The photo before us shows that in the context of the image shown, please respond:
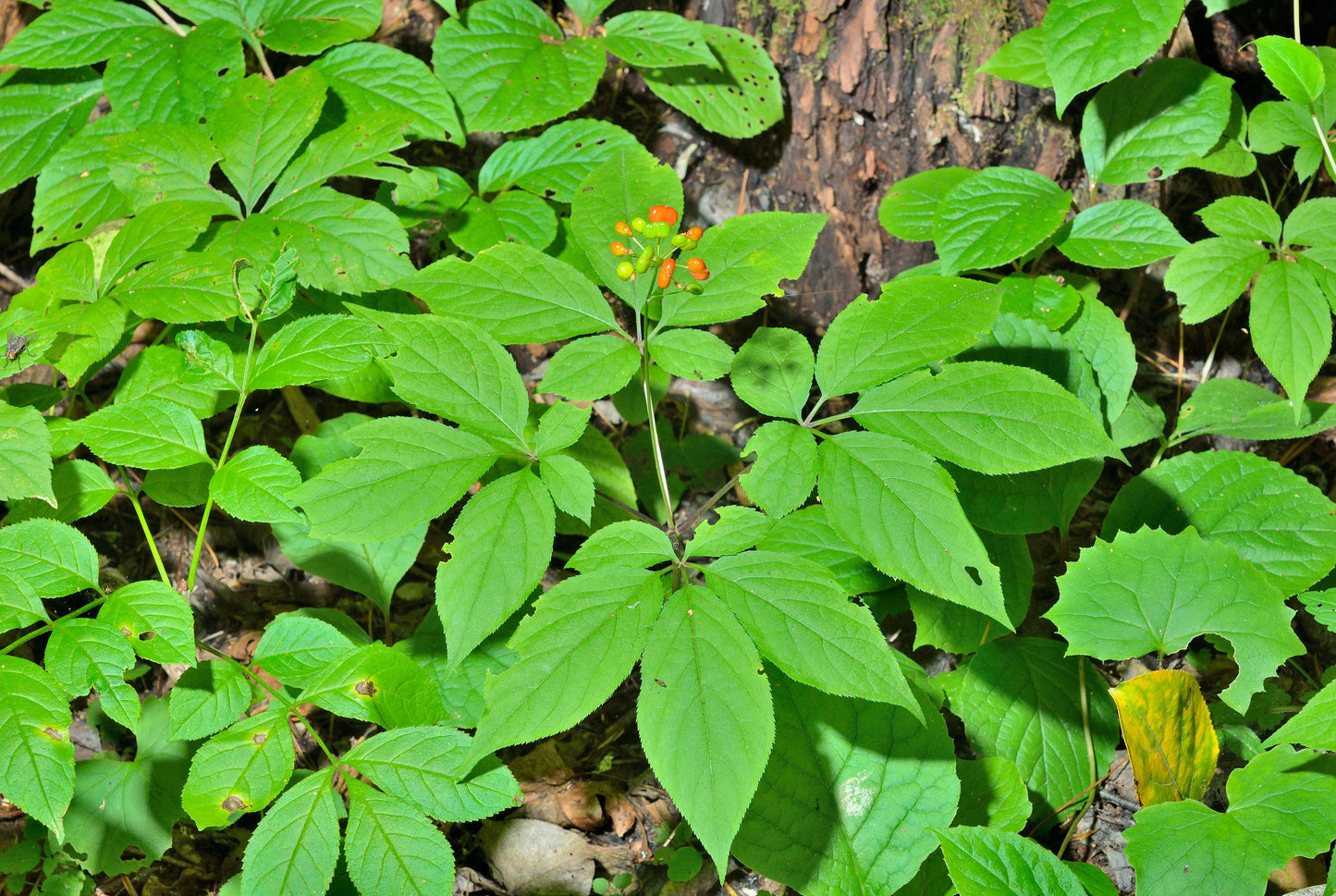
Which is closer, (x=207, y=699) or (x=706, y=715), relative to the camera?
(x=706, y=715)

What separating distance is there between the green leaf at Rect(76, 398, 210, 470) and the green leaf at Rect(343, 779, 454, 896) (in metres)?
0.65

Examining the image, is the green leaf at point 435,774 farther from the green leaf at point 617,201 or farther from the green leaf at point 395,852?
the green leaf at point 617,201

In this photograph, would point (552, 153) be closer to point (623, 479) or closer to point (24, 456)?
point (623, 479)

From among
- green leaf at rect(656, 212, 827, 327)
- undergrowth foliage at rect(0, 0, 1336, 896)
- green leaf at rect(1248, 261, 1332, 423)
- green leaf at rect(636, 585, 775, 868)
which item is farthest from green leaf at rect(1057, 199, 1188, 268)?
green leaf at rect(636, 585, 775, 868)

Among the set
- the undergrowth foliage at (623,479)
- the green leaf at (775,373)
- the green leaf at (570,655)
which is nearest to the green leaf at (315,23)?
the undergrowth foliage at (623,479)

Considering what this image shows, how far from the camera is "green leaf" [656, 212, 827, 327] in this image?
1524 mm

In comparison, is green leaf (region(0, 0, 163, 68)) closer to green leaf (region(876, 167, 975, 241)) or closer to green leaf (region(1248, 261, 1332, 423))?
green leaf (region(876, 167, 975, 241))

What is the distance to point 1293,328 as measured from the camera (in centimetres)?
184

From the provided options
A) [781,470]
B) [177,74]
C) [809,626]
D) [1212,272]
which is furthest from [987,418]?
[177,74]

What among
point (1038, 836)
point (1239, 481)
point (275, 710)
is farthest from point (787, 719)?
point (1239, 481)

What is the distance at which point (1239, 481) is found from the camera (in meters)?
1.88

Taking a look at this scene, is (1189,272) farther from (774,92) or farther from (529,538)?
(529,538)

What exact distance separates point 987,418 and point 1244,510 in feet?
3.06

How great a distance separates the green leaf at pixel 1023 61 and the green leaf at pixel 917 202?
0.27m
